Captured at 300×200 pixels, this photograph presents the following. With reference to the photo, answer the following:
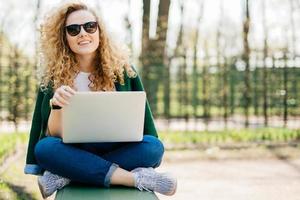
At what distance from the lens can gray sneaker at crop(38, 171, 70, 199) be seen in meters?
2.78

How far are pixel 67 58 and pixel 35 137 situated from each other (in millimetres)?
438

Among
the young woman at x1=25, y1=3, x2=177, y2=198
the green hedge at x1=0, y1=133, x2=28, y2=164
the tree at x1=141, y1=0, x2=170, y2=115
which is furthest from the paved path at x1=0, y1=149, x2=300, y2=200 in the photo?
the tree at x1=141, y1=0, x2=170, y2=115

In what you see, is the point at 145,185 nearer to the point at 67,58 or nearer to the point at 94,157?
the point at 94,157

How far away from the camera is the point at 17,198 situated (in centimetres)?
430

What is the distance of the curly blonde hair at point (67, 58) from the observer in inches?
115

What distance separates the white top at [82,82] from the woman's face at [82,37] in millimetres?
116

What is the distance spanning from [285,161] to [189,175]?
1.54 meters

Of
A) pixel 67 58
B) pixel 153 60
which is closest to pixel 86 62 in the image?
pixel 67 58

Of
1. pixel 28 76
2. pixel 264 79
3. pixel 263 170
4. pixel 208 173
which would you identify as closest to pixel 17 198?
pixel 208 173

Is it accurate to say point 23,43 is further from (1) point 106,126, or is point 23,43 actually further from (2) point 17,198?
(1) point 106,126

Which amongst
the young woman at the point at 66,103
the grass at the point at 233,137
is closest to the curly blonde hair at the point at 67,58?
the young woman at the point at 66,103

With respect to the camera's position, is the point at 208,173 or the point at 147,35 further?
the point at 147,35

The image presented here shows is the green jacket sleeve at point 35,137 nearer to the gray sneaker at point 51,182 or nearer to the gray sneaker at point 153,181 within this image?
the gray sneaker at point 51,182

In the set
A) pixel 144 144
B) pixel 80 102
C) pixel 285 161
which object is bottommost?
pixel 285 161
